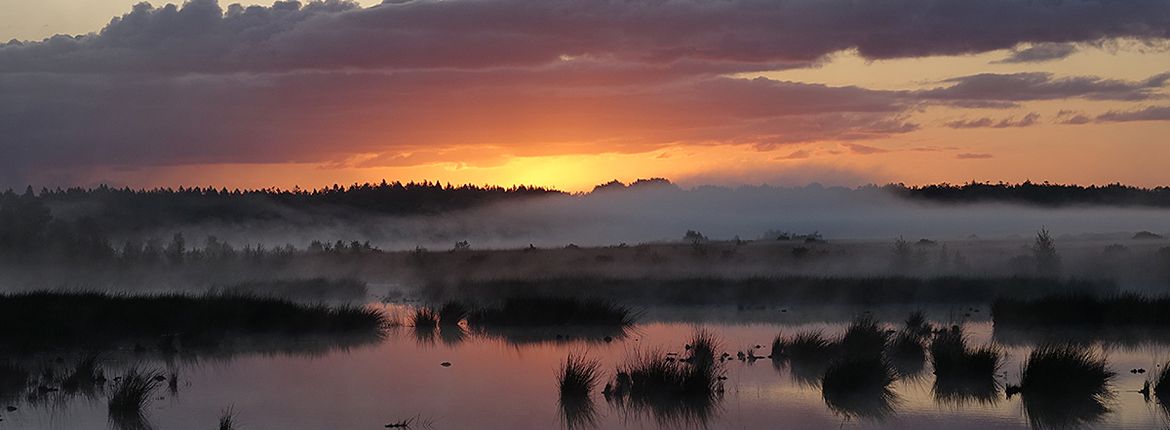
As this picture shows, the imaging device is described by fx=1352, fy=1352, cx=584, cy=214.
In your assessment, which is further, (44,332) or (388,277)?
(388,277)

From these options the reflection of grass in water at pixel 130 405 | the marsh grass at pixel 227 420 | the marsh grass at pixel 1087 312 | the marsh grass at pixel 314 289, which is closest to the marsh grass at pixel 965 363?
the marsh grass at pixel 1087 312

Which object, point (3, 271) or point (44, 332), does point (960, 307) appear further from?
point (3, 271)

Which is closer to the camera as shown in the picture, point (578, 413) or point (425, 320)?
point (578, 413)

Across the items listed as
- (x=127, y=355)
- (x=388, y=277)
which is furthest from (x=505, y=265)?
(x=127, y=355)

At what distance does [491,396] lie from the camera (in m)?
16.5

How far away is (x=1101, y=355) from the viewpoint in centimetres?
1955

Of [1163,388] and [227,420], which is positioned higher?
[227,420]

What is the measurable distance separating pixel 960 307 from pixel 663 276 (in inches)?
437

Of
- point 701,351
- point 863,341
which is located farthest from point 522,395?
point 863,341

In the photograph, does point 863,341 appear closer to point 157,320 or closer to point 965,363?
point 965,363

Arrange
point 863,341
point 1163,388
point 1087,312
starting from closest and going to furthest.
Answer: point 1163,388 → point 863,341 → point 1087,312

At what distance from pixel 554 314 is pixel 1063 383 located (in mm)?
12762

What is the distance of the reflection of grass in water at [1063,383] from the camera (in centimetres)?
1513

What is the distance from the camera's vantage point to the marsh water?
14.3 m
